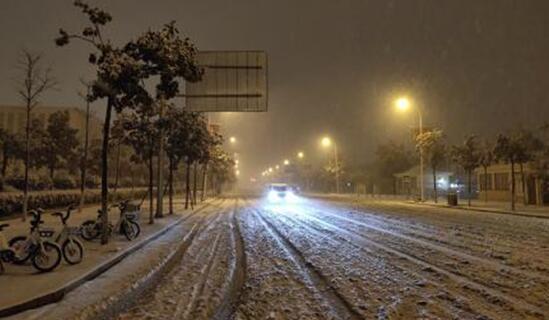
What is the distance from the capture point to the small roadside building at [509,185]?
146ft

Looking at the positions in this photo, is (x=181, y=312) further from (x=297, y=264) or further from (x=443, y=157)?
(x=443, y=157)

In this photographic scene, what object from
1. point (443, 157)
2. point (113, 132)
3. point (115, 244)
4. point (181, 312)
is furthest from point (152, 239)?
point (443, 157)

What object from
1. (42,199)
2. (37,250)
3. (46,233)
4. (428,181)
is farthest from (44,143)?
(37,250)

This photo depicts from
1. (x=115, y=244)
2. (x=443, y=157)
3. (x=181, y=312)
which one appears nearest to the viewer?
(x=181, y=312)

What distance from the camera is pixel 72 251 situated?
13.0 metres

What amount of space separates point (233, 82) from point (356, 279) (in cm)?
1855

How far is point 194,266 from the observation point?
13.2 m

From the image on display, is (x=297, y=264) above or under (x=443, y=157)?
under

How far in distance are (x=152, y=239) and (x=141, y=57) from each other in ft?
20.4

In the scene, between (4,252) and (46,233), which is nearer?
(4,252)

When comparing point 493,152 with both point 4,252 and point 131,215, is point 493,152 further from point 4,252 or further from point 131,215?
point 4,252

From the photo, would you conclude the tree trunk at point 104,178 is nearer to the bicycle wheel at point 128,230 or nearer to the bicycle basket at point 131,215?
the bicycle wheel at point 128,230

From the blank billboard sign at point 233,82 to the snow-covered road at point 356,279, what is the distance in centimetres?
993

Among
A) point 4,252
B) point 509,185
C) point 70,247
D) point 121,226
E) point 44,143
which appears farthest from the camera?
point 44,143
